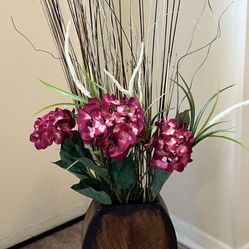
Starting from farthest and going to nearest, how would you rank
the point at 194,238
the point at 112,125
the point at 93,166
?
the point at 194,238 < the point at 93,166 < the point at 112,125

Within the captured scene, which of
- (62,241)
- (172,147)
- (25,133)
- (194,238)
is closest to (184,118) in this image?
(172,147)

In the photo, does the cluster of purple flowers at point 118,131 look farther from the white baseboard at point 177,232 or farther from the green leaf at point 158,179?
the white baseboard at point 177,232

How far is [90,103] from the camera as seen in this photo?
116 cm

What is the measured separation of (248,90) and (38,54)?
0.93 meters

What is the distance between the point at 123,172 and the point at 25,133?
795 millimetres

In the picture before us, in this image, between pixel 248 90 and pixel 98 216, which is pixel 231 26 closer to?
pixel 248 90

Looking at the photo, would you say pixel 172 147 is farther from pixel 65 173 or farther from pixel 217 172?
pixel 65 173

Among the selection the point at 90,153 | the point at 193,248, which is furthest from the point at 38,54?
the point at 193,248

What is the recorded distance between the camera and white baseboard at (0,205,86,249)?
196cm

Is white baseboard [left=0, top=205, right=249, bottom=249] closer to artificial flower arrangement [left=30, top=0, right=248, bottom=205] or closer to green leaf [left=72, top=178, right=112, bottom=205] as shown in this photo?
artificial flower arrangement [left=30, top=0, right=248, bottom=205]

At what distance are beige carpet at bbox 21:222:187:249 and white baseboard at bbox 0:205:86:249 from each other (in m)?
→ 0.04

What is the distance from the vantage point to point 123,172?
1263 mm

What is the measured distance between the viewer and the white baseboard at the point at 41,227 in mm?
1962

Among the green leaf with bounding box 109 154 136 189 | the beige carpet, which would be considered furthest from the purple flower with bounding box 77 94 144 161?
the beige carpet
